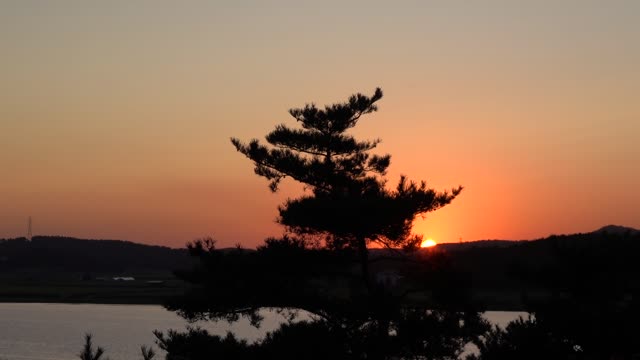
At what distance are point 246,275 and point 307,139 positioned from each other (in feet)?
15.6

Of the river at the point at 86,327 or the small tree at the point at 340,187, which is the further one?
the river at the point at 86,327

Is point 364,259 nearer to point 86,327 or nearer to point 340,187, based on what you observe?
point 340,187

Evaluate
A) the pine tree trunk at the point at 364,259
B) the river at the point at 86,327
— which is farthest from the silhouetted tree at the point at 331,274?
the river at the point at 86,327

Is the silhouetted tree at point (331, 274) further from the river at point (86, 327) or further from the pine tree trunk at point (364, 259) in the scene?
the river at point (86, 327)

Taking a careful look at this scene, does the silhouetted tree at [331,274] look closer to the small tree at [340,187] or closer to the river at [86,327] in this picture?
the small tree at [340,187]

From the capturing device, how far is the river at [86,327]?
2387 inches

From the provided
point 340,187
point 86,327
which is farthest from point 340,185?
point 86,327

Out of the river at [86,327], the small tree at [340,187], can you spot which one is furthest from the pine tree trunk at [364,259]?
the river at [86,327]

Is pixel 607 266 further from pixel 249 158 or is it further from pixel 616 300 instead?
pixel 249 158

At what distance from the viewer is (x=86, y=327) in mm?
82625

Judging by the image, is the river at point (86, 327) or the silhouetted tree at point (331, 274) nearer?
the silhouetted tree at point (331, 274)

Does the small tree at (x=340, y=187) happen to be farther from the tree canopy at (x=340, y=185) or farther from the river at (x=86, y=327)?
the river at (x=86, y=327)

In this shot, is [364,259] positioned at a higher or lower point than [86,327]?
higher

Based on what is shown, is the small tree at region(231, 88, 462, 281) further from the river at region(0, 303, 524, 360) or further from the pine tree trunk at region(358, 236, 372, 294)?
the river at region(0, 303, 524, 360)
